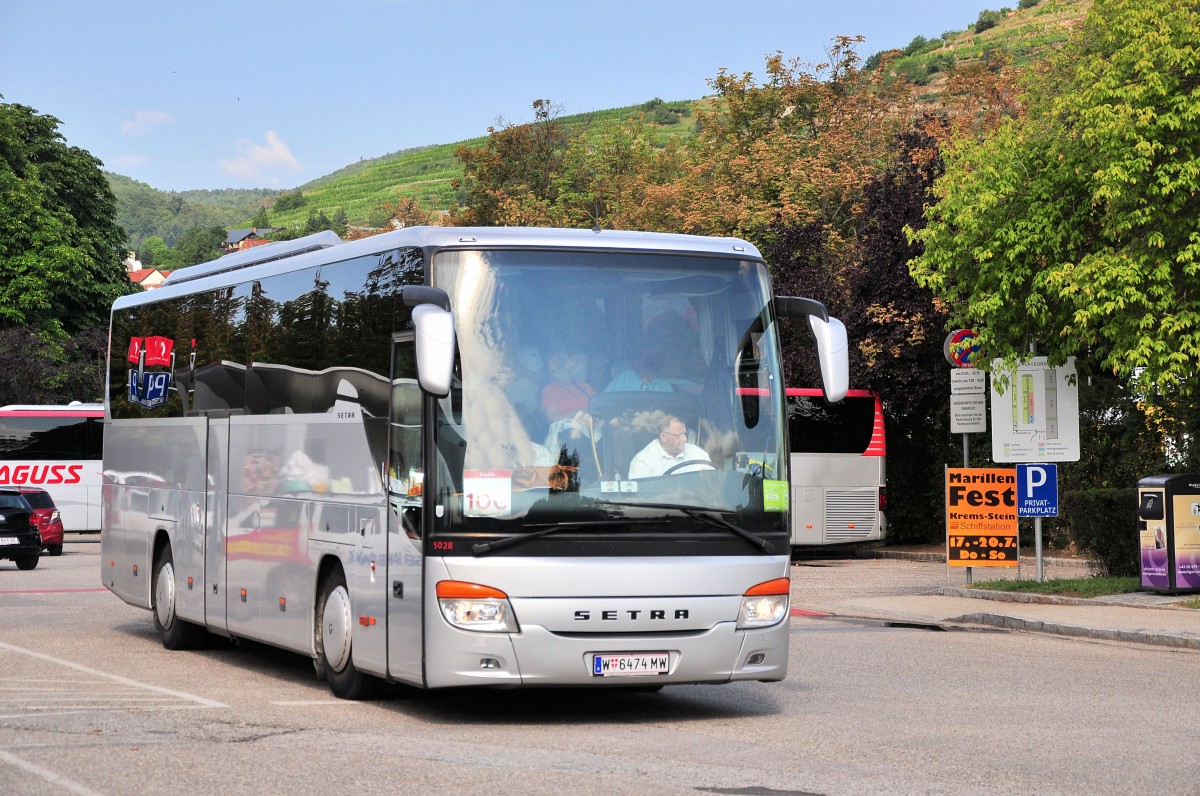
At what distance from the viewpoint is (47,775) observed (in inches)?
335

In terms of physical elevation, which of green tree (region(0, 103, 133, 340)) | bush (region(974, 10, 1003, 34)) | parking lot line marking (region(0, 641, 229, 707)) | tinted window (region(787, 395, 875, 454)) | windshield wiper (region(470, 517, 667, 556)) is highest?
bush (region(974, 10, 1003, 34))

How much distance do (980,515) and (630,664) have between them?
13.1 m

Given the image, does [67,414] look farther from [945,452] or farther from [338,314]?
[338,314]

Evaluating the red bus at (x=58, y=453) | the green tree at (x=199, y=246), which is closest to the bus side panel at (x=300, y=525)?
the red bus at (x=58, y=453)

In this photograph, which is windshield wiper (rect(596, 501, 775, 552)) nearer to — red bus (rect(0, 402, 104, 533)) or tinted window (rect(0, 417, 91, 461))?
red bus (rect(0, 402, 104, 533))

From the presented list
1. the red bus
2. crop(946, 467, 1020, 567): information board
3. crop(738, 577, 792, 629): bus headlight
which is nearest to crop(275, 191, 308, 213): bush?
the red bus

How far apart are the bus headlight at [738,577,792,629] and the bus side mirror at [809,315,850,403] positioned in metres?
1.31

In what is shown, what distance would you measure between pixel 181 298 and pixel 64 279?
159 feet

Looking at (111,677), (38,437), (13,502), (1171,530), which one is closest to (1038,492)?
(1171,530)

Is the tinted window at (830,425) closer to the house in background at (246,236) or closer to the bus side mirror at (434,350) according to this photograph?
the bus side mirror at (434,350)

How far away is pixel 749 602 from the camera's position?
10938mm

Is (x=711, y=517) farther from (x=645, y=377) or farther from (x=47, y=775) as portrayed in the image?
(x=47, y=775)

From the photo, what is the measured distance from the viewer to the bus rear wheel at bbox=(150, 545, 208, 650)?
16.0m

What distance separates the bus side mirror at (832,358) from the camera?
439 inches
